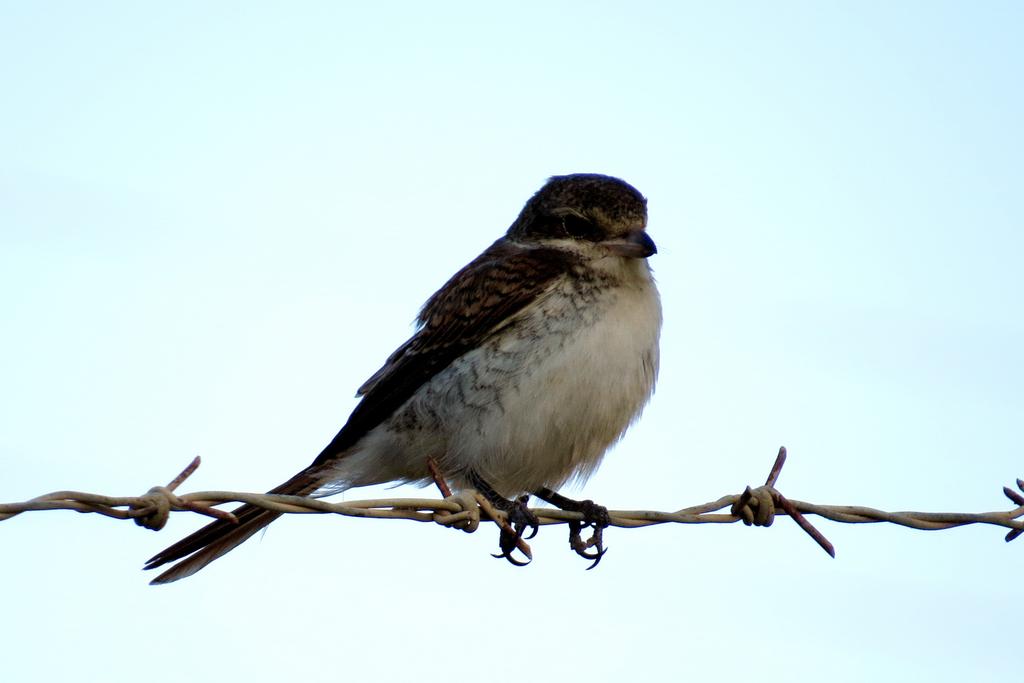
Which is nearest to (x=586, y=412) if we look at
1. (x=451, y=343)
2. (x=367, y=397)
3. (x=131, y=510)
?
(x=451, y=343)

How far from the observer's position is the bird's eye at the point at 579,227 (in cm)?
555

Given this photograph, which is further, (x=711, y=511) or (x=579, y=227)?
(x=579, y=227)

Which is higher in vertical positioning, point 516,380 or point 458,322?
point 458,322

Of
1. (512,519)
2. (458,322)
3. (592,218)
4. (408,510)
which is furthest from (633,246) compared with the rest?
(408,510)

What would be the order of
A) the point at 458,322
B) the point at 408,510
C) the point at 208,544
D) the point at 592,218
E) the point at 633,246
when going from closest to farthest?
the point at 408,510 < the point at 208,544 < the point at 458,322 < the point at 633,246 < the point at 592,218

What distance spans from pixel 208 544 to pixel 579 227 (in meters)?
2.13

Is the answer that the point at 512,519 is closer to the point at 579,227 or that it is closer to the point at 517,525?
the point at 517,525

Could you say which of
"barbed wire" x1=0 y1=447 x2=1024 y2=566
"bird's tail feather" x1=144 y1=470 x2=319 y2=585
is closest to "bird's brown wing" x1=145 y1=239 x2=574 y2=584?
"bird's tail feather" x1=144 y1=470 x2=319 y2=585

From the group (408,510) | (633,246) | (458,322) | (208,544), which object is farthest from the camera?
(633,246)

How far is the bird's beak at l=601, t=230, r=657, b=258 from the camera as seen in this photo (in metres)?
5.31

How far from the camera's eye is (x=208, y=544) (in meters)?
4.68

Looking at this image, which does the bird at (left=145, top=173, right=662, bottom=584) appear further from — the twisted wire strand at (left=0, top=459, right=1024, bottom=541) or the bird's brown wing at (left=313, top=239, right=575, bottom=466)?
the twisted wire strand at (left=0, top=459, right=1024, bottom=541)

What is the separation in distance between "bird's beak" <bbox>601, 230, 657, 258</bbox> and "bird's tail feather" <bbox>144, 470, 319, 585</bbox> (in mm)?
1807

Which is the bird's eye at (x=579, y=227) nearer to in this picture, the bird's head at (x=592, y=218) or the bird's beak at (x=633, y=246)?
the bird's head at (x=592, y=218)
